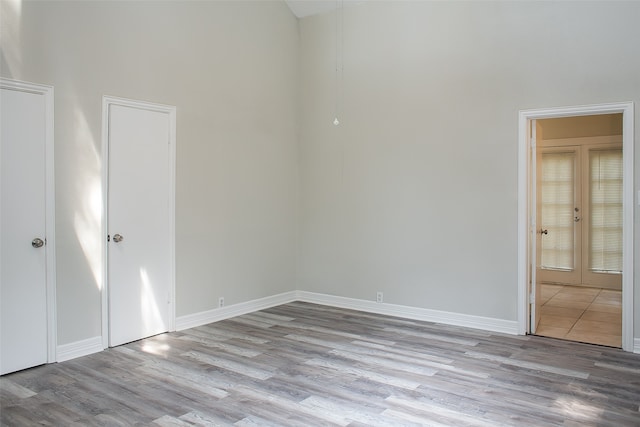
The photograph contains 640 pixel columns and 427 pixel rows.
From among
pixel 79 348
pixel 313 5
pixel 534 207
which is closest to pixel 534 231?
pixel 534 207

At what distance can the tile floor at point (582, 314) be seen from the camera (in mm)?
4859

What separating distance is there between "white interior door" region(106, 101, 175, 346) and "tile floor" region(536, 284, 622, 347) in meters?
3.81

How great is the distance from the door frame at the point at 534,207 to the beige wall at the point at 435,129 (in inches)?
2.6

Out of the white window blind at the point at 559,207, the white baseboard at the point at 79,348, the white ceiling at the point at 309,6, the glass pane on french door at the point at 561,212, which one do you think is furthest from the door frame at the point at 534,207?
the white baseboard at the point at 79,348

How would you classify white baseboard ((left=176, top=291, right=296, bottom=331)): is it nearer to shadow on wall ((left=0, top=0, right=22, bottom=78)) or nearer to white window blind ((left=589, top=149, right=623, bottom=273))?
shadow on wall ((left=0, top=0, right=22, bottom=78))

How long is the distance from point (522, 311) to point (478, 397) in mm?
1779

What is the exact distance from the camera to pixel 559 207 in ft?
26.3

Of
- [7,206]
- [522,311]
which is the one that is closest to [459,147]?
[522,311]

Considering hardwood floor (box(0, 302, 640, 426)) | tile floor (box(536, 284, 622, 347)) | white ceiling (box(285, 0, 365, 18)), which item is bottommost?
hardwood floor (box(0, 302, 640, 426))

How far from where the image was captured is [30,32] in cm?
377

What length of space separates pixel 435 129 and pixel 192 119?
2.58 m

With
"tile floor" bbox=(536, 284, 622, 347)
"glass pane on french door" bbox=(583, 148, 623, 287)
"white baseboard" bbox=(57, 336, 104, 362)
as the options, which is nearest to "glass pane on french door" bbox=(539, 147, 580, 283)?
"glass pane on french door" bbox=(583, 148, 623, 287)

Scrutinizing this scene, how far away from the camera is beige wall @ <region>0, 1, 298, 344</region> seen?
3992 mm

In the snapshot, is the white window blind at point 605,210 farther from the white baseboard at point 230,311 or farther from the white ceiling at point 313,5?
the white baseboard at point 230,311
